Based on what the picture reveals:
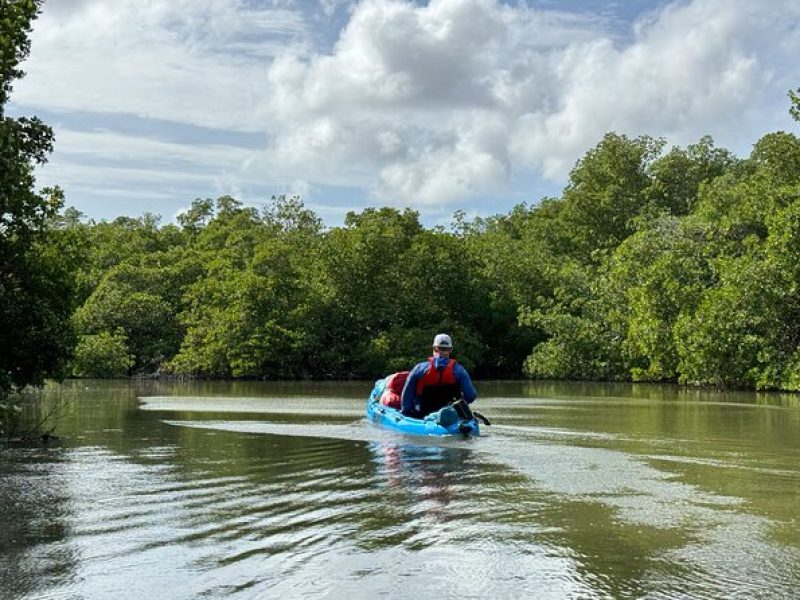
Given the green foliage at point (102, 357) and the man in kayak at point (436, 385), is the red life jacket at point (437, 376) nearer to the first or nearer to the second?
the man in kayak at point (436, 385)

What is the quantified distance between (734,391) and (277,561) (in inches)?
1120

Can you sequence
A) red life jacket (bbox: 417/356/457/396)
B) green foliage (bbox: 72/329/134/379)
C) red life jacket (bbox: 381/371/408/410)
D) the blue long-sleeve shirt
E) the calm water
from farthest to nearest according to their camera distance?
green foliage (bbox: 72/329/134/379), red life jacket (bbox: 381/371/408/410), red life jacket (bbox: 417/356/457/396), the blue long-sleeve shirt, the calm water

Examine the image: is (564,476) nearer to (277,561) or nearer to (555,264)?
(277,561)

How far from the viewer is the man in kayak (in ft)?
47.2

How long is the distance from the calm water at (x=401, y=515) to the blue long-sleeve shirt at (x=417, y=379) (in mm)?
645

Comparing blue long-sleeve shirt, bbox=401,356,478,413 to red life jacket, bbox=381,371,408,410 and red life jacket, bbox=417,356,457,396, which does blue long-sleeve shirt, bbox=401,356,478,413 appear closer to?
red life jacket, bbox=417,356,457,396

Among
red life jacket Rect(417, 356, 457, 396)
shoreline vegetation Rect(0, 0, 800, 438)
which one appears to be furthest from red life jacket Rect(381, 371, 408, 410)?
shoreline vegetation Rect(0, 0, 800, 438)

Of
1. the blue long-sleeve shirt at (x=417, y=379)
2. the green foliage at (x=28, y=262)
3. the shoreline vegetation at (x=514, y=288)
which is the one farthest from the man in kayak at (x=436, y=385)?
the shoreline vegetation at (x=514, y=288)

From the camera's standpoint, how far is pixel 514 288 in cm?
5047

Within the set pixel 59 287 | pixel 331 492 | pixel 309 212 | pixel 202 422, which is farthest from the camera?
pixel 309 212

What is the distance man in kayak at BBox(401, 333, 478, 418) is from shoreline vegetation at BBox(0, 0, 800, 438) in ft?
61.5

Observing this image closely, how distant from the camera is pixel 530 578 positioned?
587cm

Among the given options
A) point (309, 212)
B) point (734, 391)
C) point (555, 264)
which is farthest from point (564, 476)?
point (309, 212)

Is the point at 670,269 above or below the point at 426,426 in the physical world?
above
